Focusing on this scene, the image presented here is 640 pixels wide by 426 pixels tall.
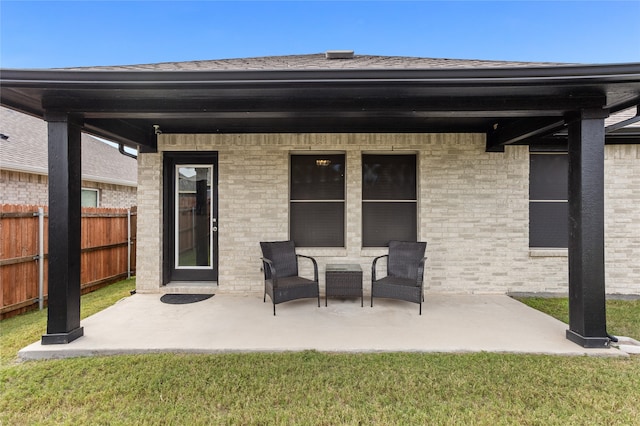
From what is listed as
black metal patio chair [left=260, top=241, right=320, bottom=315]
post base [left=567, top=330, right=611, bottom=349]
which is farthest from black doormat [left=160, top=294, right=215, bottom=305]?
post base [left=567, top=330, right=611, bottom=349]

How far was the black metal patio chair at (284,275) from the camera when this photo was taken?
13.4 ft

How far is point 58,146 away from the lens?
3150 millimetres

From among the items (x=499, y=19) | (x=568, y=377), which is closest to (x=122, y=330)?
(x=568, y=377)

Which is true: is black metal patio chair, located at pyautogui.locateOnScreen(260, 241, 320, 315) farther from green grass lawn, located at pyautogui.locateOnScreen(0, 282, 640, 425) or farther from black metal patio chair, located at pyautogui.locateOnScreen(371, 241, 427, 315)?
green grass lawn, located at pyautogui.locateOnScreen(0, 282, 640, 425)

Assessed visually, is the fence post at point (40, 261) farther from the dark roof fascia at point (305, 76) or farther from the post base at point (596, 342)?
the post base at point (596, 342)

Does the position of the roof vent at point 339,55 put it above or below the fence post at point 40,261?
above

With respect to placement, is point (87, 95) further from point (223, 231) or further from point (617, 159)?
point (617, 159)

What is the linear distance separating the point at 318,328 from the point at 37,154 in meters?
8.94

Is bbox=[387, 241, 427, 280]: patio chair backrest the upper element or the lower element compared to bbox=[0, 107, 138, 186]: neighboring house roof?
lower

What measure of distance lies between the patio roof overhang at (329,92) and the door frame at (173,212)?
4.95 feet

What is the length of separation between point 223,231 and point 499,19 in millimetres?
12208

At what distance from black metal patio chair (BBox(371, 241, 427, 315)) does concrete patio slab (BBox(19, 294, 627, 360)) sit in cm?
23

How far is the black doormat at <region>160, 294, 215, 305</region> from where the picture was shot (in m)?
4.63

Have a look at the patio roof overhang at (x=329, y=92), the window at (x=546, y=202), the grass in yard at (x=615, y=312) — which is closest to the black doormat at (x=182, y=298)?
the patio roof overhang at (x=329, y=92)
